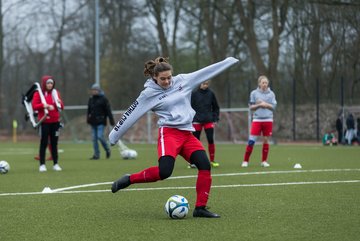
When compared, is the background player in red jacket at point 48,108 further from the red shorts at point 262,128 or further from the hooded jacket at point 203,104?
the red shorts at point 262,128

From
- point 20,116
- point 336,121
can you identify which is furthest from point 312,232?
point 20,116

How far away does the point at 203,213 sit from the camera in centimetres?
751

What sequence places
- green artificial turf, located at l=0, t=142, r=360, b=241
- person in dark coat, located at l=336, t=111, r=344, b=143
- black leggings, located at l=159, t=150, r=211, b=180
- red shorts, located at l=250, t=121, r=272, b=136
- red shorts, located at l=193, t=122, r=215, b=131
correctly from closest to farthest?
green artificial turf, located at l=0, t=142, r=360, b=241 < black leggings, located at l=159, t=150, r=211, b=180 < red shorts, located at l=250, t=121, r=272, b=136 < red shorts, located at l=193, t=122, r=215, b=131 < person in dark coat, located at l=336, t=111, r=344, b=143

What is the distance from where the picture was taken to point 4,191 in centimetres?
1066

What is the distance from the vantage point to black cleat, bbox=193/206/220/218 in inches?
293

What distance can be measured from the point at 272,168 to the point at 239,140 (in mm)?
19790

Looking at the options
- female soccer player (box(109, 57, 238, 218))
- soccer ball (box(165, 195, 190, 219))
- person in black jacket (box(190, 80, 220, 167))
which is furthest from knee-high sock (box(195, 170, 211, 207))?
person in black jacket (box(190, 80, 220, 167))

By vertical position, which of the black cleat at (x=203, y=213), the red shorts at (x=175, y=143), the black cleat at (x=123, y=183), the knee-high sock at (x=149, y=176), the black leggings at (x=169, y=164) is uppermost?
the red shorts at (x=175, y=143)

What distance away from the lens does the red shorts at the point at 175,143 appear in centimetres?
786

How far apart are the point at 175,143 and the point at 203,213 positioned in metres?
0.88

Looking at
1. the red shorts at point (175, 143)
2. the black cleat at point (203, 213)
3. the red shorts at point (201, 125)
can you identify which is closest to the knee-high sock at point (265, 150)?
the red shorts at point (201, 125)

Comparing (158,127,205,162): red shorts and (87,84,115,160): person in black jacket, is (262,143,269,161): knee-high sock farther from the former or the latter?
(158,127,205,162): red shorts

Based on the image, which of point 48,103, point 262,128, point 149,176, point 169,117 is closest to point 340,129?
point 262,128

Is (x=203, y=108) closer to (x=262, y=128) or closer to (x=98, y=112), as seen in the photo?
(x=262, y=128)
